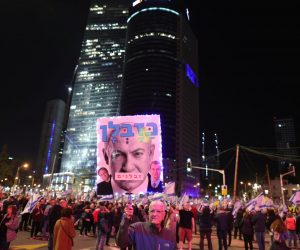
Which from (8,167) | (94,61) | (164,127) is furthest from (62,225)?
(94,61)

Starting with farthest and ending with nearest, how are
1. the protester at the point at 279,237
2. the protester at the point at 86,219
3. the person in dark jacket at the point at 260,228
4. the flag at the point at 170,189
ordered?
the protester at the point at 86,219 < the flag at the point at 170,189 < the person in dark jacket at the point at 260,228 < the protester at the point at 279,237

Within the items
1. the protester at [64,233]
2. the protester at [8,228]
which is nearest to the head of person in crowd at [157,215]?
the protester at [64,233]

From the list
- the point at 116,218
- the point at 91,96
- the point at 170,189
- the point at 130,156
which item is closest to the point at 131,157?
the point at 130,156

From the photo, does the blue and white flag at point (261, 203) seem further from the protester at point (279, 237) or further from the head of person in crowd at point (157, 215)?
the head of person in crowd at point (157, 215)

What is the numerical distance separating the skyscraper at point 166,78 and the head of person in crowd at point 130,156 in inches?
5083

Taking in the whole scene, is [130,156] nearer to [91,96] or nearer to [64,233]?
[64,233]

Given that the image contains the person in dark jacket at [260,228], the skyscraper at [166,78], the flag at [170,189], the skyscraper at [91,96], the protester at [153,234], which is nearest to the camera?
the protester at [153,234]

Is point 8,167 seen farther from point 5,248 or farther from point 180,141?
point 180,141

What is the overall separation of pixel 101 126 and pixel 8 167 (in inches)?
2192

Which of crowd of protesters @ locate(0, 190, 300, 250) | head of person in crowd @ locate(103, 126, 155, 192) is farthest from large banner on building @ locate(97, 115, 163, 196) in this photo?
crowd of protesters @ locate(0, 190, 300, 250)

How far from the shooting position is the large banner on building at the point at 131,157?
1285cm

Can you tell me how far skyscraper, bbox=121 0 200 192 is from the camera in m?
151

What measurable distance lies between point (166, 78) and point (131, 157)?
14824 centimetres

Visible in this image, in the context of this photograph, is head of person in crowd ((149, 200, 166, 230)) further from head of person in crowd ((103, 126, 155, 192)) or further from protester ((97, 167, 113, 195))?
protester ((97, 167, 113, 195))
